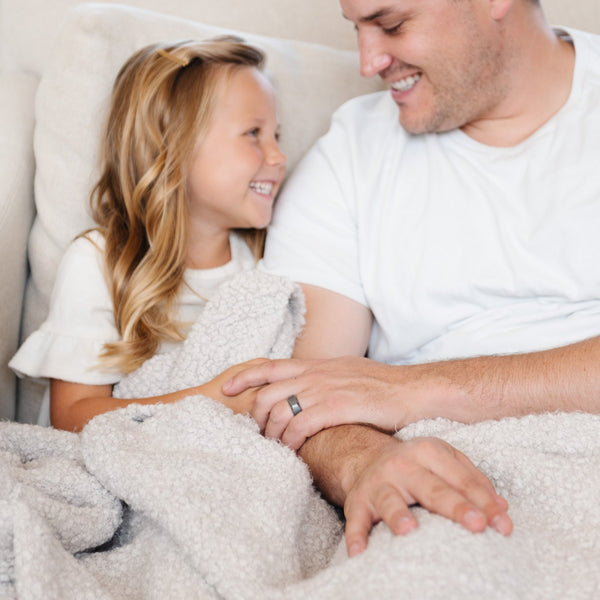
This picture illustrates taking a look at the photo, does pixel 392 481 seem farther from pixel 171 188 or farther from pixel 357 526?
pixel 171 188

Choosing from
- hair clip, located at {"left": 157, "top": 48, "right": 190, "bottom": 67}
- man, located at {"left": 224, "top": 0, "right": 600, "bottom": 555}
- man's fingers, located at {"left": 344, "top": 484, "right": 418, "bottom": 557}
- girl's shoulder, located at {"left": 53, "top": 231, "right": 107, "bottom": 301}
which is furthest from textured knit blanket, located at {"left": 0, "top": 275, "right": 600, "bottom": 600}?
hair clip, located at {"left": 157, "top": 48, "right": 190, "bottom": 67}

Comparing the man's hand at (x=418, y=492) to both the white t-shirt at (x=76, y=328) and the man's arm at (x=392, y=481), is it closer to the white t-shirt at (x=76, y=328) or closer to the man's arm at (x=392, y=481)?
the man's arm at (x=392, y=481)

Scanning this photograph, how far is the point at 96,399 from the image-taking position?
129 cm

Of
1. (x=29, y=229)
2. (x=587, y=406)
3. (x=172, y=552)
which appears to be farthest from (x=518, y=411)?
(x=29, y=229)

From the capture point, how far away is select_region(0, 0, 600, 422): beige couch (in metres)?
1.43

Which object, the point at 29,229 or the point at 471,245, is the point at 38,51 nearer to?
the point at 29,229

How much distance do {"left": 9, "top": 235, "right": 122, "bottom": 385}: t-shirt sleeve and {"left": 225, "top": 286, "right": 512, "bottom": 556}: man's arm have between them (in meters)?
0.39

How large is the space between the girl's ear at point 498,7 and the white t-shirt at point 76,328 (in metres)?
0.86

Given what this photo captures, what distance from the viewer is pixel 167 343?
56.1 inches

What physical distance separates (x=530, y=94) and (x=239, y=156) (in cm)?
58

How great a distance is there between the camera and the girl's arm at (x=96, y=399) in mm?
1214

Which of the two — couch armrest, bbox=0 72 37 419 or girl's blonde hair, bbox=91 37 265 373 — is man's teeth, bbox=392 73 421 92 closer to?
girl's blonde hair, bbox=91 37 265 373

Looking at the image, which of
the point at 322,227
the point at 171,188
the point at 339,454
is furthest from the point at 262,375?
the point at 171,188

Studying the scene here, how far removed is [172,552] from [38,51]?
1.27m
